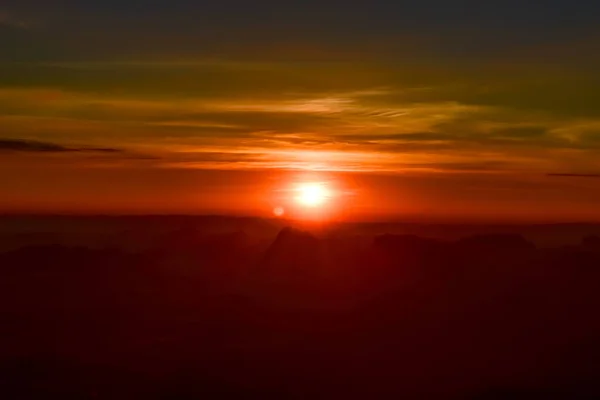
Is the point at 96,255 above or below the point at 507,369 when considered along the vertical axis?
above

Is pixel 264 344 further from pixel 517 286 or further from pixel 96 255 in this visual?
pixel 96 255

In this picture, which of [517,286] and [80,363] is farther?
[517,286]

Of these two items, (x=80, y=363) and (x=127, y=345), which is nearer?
(x=80, y=363)

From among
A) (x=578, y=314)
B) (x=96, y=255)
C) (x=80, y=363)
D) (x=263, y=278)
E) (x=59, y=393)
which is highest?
(x=96, y=255)

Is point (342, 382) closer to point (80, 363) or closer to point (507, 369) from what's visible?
point (507, 369)

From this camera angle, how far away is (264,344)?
263ft

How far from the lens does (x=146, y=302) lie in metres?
113

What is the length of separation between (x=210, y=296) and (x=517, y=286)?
138 feet

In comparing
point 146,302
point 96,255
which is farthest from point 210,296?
point 96,255

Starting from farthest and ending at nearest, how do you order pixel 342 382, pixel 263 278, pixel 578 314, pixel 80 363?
pixel 263 278 < pixel 578 314 < pixel 80 363 < pixel 342 382

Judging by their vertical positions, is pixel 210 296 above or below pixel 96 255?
below

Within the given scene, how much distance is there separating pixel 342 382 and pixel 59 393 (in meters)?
20.3

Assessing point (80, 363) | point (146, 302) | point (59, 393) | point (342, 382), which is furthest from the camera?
point (146, 302)

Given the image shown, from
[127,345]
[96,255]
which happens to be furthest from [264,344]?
[96,255]
